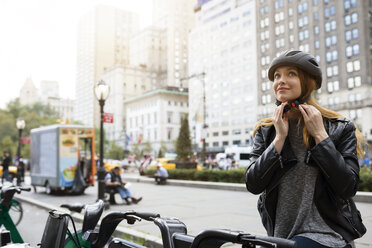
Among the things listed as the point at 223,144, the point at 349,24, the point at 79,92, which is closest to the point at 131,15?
the point at 79,92

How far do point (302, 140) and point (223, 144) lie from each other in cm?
8818

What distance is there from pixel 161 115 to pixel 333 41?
50.4 metres

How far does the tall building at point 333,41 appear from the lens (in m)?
60.9

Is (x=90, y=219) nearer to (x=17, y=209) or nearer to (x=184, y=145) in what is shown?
(x=17, y=209)

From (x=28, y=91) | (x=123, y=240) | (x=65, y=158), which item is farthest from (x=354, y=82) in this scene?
(x=28, y=91)

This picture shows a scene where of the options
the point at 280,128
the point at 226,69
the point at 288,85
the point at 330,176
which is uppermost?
the point at 226,69

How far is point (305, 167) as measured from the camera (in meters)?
1.90

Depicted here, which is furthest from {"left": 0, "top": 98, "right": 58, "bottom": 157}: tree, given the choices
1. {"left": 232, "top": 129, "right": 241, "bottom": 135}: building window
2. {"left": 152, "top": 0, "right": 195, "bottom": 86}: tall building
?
{"left": 152, "top": 0, "right": 195, "bottom": 86}: tall building

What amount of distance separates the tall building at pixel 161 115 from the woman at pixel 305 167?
9631 cm

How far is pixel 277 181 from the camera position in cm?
192

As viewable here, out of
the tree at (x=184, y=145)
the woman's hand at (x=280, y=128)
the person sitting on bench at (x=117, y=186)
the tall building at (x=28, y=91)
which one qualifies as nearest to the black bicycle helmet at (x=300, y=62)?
the woman's hand at (x=280, y=128)

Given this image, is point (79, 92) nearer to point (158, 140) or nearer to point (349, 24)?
point (158, 140)

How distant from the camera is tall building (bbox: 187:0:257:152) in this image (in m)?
84.1

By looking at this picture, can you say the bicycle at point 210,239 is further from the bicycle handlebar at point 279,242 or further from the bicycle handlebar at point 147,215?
the bicycle handlebar at point 147,215
